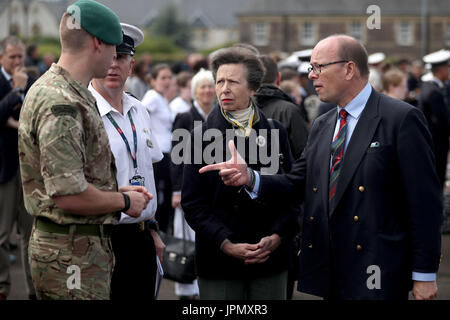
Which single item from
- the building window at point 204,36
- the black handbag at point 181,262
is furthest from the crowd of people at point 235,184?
the building window at point 204,36

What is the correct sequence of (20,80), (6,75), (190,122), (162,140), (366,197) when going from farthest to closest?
(162,140) → (190,122) → (6,75) → (20,80) → (366,197)

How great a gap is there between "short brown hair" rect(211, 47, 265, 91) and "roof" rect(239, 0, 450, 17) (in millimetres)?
60592

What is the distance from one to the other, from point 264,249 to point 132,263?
2.97 feet

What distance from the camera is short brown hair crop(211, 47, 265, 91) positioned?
4.69 m

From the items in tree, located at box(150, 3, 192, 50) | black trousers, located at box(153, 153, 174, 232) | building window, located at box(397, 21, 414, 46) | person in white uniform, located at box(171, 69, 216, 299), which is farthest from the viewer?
tree, located at box(150, 3, 192, 50)

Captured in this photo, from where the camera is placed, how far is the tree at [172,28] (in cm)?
7512

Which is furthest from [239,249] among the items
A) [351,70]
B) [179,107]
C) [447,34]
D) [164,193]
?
[447,34]

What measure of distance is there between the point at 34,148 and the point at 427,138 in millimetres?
2060

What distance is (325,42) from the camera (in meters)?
4.03

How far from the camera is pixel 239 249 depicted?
4.37 meters

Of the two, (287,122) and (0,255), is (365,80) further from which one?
(0,255)

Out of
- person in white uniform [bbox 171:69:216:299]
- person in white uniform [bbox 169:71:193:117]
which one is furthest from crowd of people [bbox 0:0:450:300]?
person in white uniform [bbox 169:71:193:117]

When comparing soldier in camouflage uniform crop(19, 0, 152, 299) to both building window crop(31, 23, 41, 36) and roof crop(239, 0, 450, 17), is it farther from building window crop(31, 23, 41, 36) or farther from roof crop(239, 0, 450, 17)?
building window crop(31, 23, 41, 36)

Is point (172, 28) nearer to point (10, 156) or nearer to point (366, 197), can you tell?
point (10, 156)
